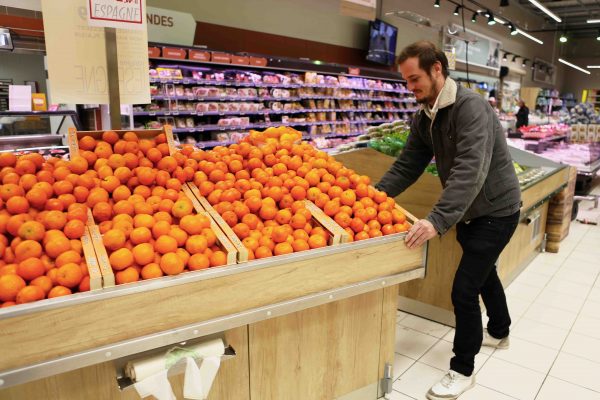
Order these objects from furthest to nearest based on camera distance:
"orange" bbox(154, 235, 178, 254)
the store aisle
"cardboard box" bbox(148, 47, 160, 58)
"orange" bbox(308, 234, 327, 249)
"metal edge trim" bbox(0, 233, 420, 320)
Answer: "cardboard box" bbox(148, 47, 160, 58) → the store aisle → "orange" bbox(308, 234, 327, 249) → "orange" bbox(154, 235, 178, 254) → "metal edge trim" bbox(0, 233, 420, 320)

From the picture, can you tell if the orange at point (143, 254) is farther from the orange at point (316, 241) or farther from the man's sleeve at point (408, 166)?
the man's sleeve at point (408, 166)

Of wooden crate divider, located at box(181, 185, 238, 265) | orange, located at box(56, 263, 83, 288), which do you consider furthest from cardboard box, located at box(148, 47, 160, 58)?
orange, located at box(56, 263, 83, 288)

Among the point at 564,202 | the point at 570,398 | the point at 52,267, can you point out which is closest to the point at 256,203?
the point at 52,267

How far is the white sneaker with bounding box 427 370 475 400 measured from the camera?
2533 mm

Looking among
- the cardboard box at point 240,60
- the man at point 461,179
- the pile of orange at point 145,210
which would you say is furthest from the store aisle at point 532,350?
the cardboard box at point 240,60

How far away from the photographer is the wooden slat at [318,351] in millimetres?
1992

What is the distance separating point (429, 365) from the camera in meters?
2.92

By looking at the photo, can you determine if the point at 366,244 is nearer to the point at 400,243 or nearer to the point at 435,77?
the point at 400,243

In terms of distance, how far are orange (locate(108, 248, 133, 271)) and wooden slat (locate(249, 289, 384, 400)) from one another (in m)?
0.65

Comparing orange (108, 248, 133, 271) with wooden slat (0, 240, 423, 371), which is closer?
wooden slat (0, 240, 423, 371)

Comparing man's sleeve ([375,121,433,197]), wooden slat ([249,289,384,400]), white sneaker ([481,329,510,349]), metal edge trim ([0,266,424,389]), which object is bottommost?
white sneaker ([481,329,510,349])

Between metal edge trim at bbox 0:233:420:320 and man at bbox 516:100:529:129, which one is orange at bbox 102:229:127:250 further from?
man at bbox 516:100:529:129

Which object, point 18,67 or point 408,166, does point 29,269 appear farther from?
point 18,67

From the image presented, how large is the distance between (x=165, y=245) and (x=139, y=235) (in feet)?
0.34
